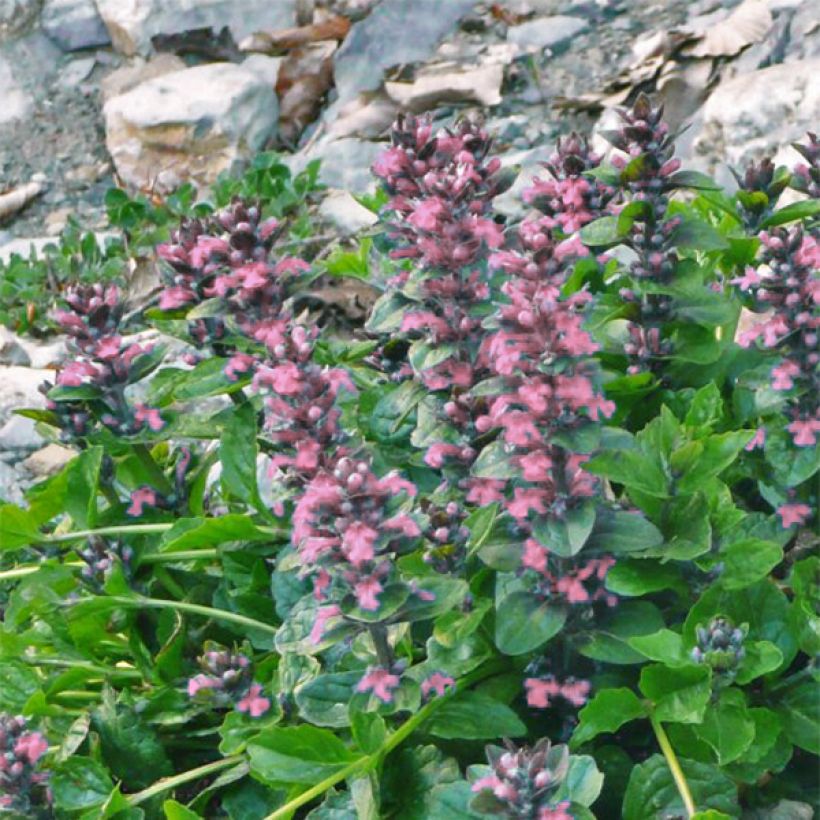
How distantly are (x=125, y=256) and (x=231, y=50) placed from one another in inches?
87.9

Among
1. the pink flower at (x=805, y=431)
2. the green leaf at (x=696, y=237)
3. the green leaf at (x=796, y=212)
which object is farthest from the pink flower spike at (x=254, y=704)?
the green leaf at (x=796, y=212)

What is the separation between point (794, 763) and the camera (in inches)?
110

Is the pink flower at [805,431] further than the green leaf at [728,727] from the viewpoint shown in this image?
Yes

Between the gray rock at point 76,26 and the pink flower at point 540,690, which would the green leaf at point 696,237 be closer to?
the pink flower at point 540,690

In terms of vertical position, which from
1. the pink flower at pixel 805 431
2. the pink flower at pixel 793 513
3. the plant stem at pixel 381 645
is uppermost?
the plant stem at pixel 381 645

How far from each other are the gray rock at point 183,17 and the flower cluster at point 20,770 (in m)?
5.62

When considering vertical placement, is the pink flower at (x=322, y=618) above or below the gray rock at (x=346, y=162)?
above

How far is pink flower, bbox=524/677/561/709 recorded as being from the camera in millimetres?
2629

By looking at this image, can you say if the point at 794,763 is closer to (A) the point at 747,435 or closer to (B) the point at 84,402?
(A) the point at 747,435

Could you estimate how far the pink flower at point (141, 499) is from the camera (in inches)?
126

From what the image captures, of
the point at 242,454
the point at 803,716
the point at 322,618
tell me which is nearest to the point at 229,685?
the point at 322,618

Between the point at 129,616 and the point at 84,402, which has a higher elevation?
the point at 84,402

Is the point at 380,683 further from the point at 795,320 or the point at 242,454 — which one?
the point at 795,320

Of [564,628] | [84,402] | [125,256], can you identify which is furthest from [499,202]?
[564,628]
